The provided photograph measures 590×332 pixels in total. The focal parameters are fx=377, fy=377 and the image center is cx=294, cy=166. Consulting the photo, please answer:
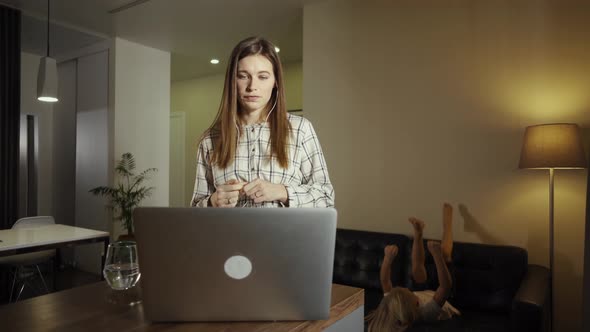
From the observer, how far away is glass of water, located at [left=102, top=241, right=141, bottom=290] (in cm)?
92

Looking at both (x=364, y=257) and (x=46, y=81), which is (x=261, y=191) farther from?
(x=46, y=81)

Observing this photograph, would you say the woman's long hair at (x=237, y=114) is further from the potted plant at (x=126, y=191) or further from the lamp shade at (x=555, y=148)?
the potted plant at (x=126, y=191)

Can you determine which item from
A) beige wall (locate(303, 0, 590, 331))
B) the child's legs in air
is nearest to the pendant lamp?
beige wall (locate(303, 0, 590, 331))

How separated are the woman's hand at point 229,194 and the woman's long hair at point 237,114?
0.54ft

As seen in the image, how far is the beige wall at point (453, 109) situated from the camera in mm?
2498

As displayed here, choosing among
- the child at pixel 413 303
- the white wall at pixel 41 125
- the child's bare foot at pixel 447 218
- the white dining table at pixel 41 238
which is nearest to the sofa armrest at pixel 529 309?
the child at pixel 413 303

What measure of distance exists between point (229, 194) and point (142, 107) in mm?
4390

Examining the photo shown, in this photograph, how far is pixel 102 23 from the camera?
425cm

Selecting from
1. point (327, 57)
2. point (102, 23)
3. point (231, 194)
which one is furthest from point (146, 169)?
point (231, 194)

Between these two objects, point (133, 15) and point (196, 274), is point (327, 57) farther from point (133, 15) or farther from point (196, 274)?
point (196, 274)

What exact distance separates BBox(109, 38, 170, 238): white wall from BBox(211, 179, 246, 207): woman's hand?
161 inches

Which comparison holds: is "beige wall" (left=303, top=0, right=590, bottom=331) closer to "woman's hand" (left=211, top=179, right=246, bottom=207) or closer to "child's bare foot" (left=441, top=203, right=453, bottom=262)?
"child's bare foot" (left=441, top=203, right=453, bottom=262)

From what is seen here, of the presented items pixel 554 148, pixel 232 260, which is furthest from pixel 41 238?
pixel 554 148

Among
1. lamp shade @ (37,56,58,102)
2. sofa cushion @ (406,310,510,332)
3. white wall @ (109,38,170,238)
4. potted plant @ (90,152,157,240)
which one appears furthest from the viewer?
white wall @ (109,38,170,238)
